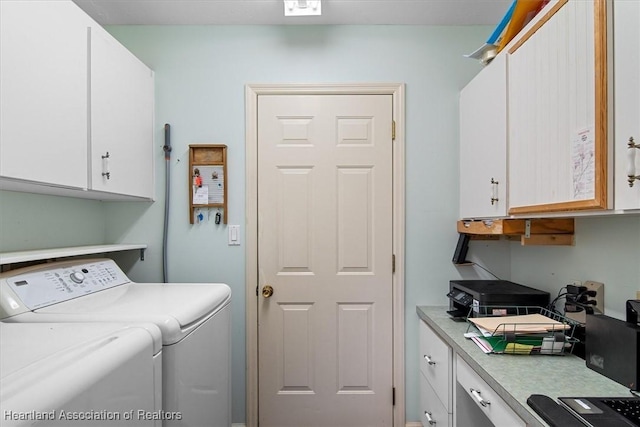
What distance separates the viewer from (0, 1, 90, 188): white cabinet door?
3.81ft

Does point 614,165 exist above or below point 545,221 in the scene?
above

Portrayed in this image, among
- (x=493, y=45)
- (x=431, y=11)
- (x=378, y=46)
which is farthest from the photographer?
(x=378, y=46)

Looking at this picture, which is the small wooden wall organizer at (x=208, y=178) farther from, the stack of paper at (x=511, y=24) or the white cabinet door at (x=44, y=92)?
the stack of paper at (x=511, y=24)

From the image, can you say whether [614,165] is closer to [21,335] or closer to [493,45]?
[493,45]

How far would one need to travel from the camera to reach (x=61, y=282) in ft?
4.75

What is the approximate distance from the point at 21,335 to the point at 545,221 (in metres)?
1.94

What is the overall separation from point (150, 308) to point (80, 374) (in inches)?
22.0

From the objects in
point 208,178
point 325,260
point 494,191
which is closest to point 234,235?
point 208,178

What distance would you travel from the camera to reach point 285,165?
2.12 meters

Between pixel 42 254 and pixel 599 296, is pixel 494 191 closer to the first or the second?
pixel 599 296

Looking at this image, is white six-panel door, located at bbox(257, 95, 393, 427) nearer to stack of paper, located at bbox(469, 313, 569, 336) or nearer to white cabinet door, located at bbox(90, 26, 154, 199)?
white cabinet door, located at bbox(90, 26, 154, 199)

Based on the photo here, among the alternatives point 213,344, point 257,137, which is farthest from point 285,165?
point 213,344

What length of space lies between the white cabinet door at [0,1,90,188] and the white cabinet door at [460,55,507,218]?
1.82 meters

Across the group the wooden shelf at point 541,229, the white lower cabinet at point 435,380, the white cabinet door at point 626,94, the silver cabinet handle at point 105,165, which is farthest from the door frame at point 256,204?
the white cabinet door at point 626,94
